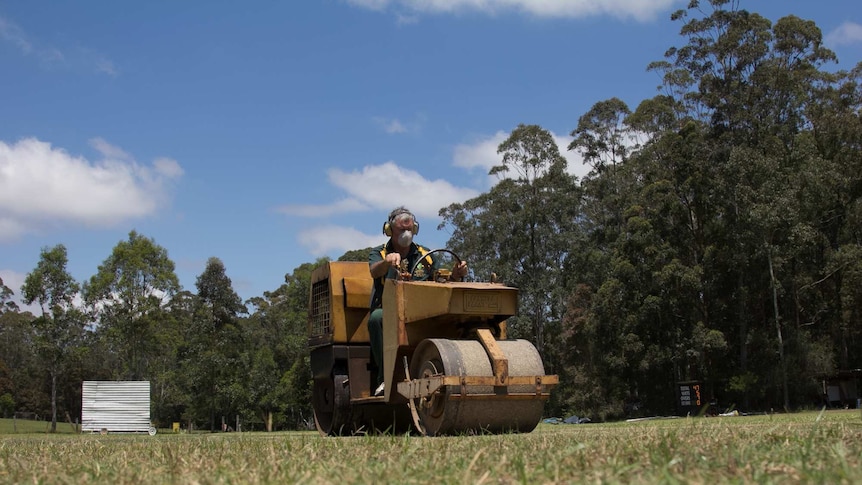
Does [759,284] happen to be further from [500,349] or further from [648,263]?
[500,349]

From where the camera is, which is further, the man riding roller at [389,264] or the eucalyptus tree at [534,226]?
the eucalyptus tree at [534,226]

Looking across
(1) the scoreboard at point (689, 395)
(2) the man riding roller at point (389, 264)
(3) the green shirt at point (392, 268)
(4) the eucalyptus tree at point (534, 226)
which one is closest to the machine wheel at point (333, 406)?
(2) the man riding roller at point (389, 264)

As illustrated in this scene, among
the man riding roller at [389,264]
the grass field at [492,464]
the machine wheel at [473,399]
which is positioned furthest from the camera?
the man riding roller at [389,264]

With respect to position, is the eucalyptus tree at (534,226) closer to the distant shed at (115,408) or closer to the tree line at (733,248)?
the tree line at (733,248)

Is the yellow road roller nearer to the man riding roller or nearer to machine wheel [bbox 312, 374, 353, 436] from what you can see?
machine wheel [bbox 312, 374, 353, 436]

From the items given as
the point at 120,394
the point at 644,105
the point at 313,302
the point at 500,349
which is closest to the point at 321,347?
the point at 313,302

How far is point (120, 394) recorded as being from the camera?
96.6 feet

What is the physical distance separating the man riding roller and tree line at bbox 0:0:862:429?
107 feet

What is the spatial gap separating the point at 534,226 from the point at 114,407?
3492 centimetres

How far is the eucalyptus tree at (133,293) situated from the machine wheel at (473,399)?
44.0 metres

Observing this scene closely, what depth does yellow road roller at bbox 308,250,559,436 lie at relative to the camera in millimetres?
7773

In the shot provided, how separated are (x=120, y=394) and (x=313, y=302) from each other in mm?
20035

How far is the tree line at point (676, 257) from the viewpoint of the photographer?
42.3 m

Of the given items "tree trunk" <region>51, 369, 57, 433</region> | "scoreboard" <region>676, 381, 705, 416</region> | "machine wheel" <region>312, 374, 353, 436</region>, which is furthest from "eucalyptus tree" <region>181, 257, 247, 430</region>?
"machine wheel" <region>312, 374, 353, 436</region>
